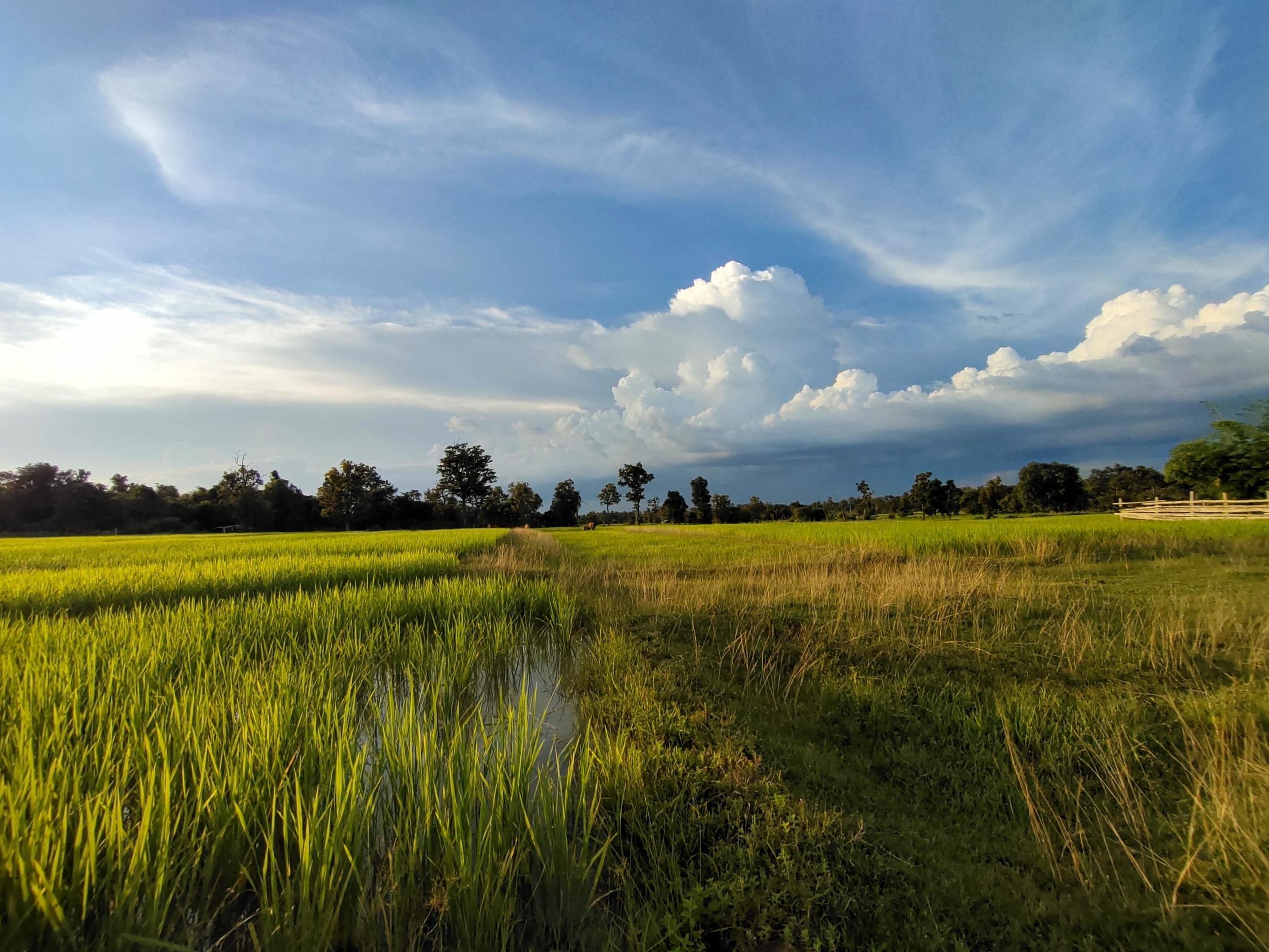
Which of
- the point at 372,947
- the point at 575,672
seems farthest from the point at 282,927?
the point at 575,672

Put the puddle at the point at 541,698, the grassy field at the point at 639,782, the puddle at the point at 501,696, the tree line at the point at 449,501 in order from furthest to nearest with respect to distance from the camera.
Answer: the tree line at the point at 449,501 < the puddle at the point at 541,698 < the puddle at the point at 501,696 < the grassy field at the point at 639,782

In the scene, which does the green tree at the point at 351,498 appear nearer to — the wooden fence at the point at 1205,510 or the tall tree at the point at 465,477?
the tall tree at the point at 465,477

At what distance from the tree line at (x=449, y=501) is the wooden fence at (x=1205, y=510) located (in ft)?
6.45

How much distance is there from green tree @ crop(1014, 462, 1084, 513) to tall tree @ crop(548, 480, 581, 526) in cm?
6652

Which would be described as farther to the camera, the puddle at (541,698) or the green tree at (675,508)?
the green tree at (675,508)

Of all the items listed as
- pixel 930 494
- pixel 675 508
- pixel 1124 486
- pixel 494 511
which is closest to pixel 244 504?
pixel 494 511

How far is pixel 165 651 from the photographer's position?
182 inches

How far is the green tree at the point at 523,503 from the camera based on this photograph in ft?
263

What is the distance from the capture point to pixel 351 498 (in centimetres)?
6531

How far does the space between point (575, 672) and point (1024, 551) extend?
13919mm

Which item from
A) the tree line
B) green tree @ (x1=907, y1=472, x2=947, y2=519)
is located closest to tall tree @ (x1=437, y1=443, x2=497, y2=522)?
the tree line

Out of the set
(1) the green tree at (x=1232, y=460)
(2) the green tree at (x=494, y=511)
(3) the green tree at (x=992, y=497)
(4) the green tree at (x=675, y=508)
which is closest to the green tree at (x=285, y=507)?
(2) the green tree at (x=494, y=511)

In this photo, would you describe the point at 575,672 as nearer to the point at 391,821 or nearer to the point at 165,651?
the point at 391,821

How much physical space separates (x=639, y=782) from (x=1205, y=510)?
3426 centimetres
